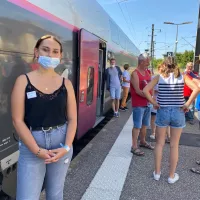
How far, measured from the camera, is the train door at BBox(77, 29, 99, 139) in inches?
175

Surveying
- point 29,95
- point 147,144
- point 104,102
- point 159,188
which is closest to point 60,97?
point 29,95

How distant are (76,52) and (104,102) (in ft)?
9.75

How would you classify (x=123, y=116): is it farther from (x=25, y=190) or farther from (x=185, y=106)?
(x=25, y=190)

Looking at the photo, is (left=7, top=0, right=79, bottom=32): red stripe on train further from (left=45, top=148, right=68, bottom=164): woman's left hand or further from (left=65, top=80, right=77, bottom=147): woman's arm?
(left=45, top=148, right=68, bottom=164): woman's left hand

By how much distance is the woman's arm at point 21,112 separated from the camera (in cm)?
178

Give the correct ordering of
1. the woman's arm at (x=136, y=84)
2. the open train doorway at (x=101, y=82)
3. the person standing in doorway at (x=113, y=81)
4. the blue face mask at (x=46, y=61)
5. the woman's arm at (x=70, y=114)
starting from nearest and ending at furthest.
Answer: the blue face mask at (x=46, y=61)
the woman's arm at (x=70, y=114)
the woman's arm at (x=136, y=84)
the open train doorway at (x=101, y=82)
the person standing in doorway at (x=113, y=81)

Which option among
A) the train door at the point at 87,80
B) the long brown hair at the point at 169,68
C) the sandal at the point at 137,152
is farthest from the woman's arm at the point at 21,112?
the sandal at the point at 137,152

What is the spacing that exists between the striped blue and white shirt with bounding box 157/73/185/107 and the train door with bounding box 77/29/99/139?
5.23 feet

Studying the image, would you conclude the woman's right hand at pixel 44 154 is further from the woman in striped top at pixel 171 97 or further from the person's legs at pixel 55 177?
the woman in striped top at pixel 171 97

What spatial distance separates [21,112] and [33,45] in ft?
4.22

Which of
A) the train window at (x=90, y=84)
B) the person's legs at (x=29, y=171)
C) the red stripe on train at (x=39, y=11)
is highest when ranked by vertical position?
the red stripe on train at (x=39, y=11)

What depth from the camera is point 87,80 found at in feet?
16.1

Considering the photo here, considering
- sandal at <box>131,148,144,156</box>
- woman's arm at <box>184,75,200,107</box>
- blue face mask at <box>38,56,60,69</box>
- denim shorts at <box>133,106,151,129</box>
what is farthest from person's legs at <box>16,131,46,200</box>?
sandal at <box>131,148,144,156</box>

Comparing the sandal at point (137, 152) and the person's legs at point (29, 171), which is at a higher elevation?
the person's legs at point (29, 171)
